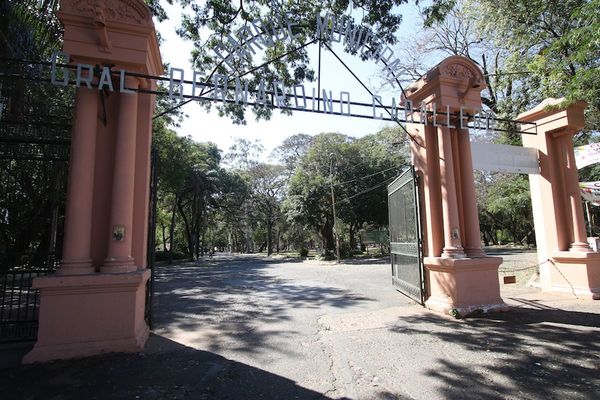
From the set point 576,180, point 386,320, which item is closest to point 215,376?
point 386,320

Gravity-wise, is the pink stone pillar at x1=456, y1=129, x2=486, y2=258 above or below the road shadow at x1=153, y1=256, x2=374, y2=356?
above

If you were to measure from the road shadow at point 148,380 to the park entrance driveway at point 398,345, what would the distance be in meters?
0.08

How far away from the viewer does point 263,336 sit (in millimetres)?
5664

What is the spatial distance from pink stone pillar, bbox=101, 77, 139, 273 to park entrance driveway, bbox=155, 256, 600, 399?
1548 mm

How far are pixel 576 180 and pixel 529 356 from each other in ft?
21.5

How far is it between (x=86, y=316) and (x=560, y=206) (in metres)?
10.7

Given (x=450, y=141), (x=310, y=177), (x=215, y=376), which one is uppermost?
(x=310, y=177)

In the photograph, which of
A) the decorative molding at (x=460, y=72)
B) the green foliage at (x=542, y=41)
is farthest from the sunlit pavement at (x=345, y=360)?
the green foliage at (x=542, y=41)

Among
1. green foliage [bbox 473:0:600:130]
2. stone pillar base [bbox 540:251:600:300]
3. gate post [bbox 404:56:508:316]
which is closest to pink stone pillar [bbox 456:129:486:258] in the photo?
gate post [bbox 404:56:508:316]

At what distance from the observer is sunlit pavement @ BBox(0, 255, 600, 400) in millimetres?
3646

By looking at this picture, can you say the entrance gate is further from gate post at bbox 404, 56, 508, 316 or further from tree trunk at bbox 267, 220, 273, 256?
tree trunk at bbox 267, 220, 273, 256

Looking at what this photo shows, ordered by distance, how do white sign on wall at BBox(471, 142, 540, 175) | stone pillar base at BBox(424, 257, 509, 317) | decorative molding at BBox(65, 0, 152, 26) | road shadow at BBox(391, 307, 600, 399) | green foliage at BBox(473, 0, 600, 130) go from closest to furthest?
road shadow at BBox(391, 307, 600, 399)
decorative molding at BBox(65, 0, 152, 26)
stone pillar base at BBox(424, 257, 509, 317)
green foliage at BBox(473, 0, 600, 130)
white sign on wall at BBox(471, 142, 540, 175)

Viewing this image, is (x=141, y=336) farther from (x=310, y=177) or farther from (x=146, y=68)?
(x=310, y=177)

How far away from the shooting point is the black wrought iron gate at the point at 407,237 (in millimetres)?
7793
